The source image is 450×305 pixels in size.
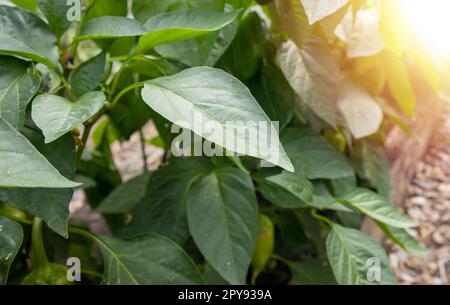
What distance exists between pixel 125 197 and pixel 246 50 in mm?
333

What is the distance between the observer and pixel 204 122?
1.58 feet

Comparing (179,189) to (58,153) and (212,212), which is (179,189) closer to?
(212,212)

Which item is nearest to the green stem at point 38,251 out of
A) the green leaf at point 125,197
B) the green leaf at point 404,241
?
the green leaf at point 125,197

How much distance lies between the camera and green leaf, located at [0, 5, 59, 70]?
1.92ft

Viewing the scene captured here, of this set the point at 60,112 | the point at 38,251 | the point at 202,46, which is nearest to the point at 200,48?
the point at 202,46

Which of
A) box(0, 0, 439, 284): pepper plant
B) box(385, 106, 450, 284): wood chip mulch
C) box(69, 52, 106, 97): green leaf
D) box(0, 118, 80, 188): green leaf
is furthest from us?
box(385, 106, 450, 284): wood chip mulch

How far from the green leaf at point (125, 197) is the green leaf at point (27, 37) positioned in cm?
35

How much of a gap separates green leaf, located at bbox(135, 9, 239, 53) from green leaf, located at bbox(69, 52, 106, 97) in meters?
0.05

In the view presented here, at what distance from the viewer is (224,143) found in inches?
17.7

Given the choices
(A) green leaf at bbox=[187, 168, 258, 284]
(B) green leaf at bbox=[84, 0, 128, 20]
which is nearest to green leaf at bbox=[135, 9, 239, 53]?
(B) green leaf at bbox=[84, 0, 128, 20]

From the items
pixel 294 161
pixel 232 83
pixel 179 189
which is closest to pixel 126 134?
pixel 179 189

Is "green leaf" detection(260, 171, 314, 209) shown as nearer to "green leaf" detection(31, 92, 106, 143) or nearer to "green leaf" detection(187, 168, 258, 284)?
"green leaf" detection(187, 168, 258, 284)

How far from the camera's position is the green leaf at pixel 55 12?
63 centimetres
